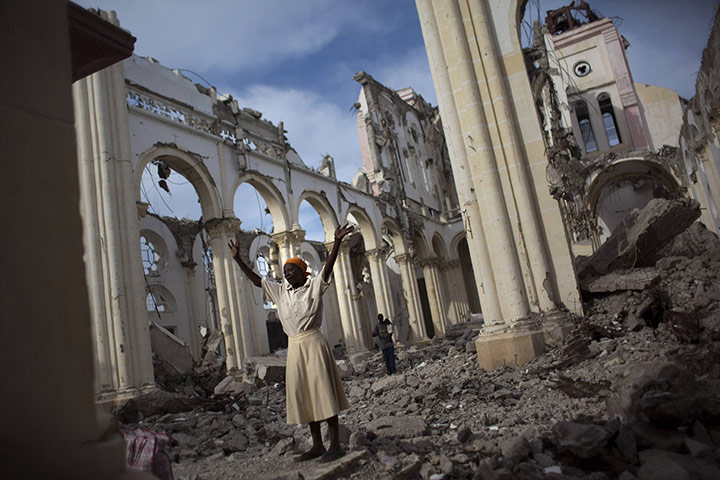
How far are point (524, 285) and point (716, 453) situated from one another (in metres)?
4.49

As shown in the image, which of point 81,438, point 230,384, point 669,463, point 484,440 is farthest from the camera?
point 230,384

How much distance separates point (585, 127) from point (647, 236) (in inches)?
732

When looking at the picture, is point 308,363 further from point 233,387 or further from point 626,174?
point 626,174

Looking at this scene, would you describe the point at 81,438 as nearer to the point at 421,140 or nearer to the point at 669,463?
the point at 669,463

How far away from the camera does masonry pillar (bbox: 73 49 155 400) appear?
30.2 ft

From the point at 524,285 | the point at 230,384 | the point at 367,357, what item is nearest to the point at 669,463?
the point at 524,285

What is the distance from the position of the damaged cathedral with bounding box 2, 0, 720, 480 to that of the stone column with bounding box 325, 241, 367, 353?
82mm

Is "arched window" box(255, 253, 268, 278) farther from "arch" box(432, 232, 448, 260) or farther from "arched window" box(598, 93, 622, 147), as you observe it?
"arched window" box(598, 93, 622, 147)

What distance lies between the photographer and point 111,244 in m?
9.56

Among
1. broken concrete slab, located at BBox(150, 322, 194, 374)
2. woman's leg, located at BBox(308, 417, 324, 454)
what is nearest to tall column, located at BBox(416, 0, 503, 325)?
woman's leg, located at BBox(308, 417, 324, 454)

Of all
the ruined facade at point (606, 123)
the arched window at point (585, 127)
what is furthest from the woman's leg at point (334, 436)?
the arched window at point (585, 127)

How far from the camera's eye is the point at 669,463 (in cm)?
261

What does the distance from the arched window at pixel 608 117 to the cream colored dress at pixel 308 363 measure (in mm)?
24480

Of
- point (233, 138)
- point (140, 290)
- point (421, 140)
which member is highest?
point (421, 140)
